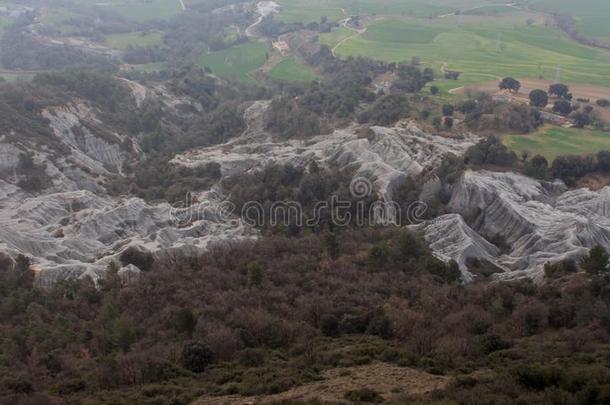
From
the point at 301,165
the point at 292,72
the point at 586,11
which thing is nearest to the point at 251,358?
the point at 301,165

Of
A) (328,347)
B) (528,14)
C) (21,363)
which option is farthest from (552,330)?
(528,14)

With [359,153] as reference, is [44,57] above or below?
above

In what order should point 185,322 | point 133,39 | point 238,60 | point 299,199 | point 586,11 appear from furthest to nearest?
point 133,39 → point 586,11 → point 238,60 → point 299,199 → point 185,322

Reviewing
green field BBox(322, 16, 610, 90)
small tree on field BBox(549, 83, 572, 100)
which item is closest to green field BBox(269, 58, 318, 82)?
green field BBox(322, 16, 610, 90)

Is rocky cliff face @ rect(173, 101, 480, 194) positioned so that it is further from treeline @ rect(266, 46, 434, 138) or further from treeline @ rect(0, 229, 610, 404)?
treeline @ rect(0, 229, 610, 404)

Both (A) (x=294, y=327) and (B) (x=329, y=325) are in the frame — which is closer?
(A) (x=294, y=327)

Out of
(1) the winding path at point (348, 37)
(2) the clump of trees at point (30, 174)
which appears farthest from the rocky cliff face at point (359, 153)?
(1) the winding path at point (348, 37)

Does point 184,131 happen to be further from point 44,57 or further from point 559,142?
point 44,57
